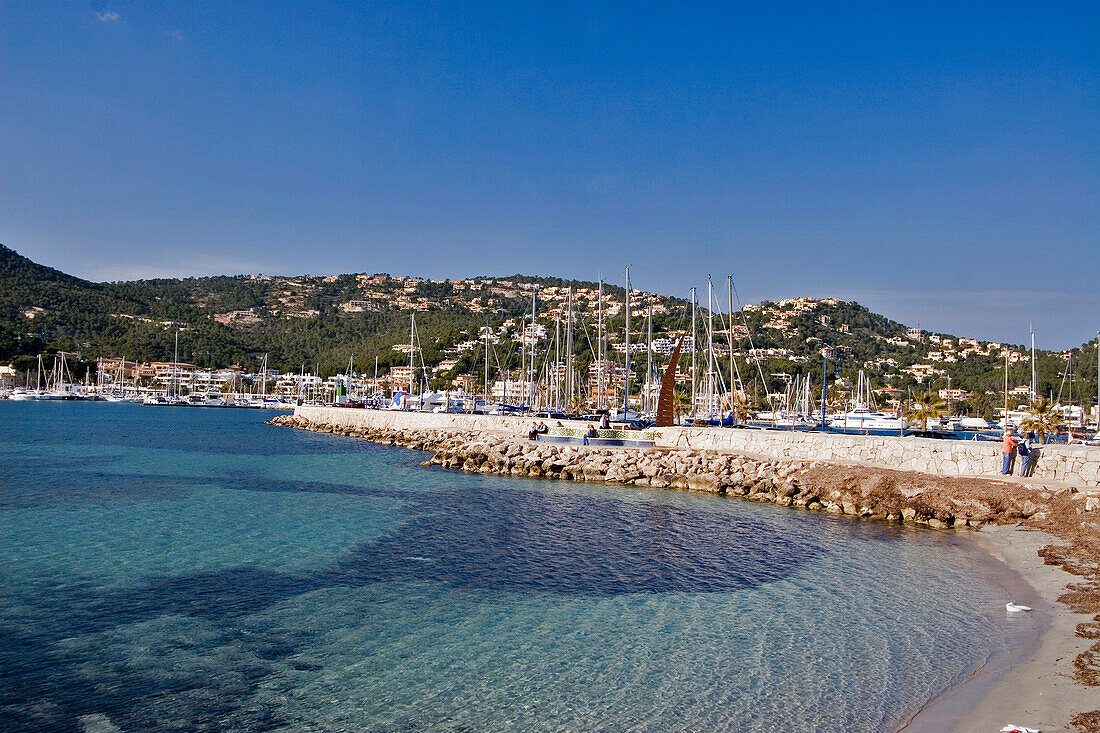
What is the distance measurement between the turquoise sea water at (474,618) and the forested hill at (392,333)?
84854 mm

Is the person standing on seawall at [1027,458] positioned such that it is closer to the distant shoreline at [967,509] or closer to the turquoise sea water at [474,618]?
the distant shoreline at [967,509]

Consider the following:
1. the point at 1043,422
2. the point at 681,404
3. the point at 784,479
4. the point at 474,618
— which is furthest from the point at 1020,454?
the point at 681,404

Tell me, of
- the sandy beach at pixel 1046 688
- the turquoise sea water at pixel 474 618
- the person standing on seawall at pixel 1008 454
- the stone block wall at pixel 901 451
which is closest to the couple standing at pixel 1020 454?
the person standing on seawall at pixel 1008 454

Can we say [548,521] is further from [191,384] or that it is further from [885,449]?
[191,384]

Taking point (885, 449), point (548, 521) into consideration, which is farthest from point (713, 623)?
point (885, 449)

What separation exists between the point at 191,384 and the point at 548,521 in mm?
142744

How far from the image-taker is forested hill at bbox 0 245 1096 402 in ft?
387

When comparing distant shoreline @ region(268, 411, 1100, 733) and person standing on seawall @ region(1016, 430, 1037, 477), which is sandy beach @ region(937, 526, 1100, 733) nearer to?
distant shoreline @ region(268, 411, 1100, 733)

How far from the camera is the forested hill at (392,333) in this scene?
118000 mm

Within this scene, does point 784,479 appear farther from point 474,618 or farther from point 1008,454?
point 474,618

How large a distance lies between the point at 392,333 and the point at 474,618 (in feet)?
488

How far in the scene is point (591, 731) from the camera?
715 cm

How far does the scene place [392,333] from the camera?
15550 cm

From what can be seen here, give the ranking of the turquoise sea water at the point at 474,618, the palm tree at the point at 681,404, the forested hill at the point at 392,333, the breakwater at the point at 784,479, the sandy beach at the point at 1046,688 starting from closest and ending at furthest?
the sandy beach at the point at 1046,688, the turquoise sea water at the point at 474,618, the breakwater at the point at 784,479, the palm tree at the point at 681,404, the forested hill at the point at 392,333
